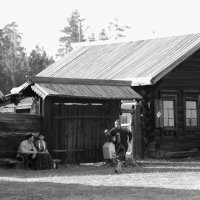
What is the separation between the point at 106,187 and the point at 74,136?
7.58 m

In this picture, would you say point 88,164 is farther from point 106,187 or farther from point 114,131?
point 106,187

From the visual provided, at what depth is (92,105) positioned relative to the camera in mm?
22281

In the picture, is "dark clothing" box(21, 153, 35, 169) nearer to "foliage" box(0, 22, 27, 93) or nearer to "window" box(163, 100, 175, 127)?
"window" box(163, 100, 175, 127)

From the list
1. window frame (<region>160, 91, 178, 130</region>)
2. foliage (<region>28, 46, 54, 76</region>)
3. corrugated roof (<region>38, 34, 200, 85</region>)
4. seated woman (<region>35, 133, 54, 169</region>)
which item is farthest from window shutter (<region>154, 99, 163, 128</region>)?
foliage (<region>28, 46, 54, 76</region>)

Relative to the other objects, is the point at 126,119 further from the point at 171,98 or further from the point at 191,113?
the point at 191,113

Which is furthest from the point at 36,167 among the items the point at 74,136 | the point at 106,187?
the point at 106,187

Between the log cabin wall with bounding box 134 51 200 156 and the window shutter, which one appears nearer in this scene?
the window shutter

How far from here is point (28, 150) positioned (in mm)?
20359

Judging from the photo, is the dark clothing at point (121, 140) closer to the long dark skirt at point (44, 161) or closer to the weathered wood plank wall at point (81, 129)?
the long dark skirt at point (44, 161)

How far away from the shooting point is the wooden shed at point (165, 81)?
25.9 metres

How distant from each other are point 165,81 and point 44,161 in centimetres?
797

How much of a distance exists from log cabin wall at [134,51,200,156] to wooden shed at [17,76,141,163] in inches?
122

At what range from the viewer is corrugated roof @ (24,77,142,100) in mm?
21047

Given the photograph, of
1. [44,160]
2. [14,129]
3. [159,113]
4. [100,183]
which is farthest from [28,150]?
[159,113]
